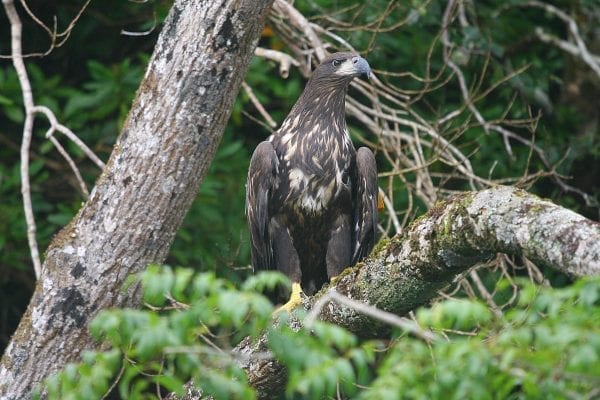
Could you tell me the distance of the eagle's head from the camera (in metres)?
5.57

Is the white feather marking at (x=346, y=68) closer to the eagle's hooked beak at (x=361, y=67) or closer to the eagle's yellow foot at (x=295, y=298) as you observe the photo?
the eagle's hooked beak at (x=361, y=67)

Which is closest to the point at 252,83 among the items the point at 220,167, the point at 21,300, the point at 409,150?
the point at 220,167

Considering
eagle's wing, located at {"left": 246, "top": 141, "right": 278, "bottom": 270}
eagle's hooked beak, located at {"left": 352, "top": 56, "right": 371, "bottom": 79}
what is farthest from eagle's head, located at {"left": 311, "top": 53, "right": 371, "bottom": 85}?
eagle's wing, located at {"left": 246, "top": 141, "right": 278, "bottom": 270}

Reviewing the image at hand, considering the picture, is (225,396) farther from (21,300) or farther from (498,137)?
(21,300)

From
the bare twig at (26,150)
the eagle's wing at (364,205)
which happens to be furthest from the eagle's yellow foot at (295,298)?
the bare twig at (26,150)

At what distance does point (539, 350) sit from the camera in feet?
8.73

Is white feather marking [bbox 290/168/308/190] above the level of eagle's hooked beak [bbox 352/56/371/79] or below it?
below

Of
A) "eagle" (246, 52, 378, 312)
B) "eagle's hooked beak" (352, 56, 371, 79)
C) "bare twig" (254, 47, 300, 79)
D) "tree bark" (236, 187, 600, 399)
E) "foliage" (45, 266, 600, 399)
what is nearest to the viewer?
"foliage" (45, 266, 600, 399)

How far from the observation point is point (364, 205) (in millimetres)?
5434

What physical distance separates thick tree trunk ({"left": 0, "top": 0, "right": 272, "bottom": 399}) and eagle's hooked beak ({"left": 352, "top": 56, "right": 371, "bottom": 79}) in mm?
921

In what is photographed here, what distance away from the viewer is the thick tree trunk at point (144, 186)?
4.67 metres

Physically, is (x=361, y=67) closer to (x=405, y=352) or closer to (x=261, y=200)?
(x=261, y=200)

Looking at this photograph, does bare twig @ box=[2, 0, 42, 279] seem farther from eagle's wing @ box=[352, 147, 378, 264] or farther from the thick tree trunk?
eagle's wing @ box=[352, 147, 378, 264]

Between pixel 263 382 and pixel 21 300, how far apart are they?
12.4ft
